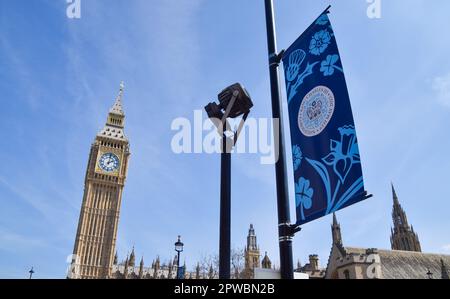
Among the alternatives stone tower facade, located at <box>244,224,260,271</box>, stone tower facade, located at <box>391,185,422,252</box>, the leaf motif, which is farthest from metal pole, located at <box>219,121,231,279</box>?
stone tower facade, located at <box>244,224,260,271</box>

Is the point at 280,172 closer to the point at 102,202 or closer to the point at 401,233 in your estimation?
the point at 102,202

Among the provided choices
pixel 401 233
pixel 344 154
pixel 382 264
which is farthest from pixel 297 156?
pixel 401 233

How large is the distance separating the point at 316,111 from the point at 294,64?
125cm

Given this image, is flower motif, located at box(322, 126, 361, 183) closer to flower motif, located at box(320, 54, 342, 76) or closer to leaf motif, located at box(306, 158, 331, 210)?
leaf motif, located at box(306, 158, 331, 210)

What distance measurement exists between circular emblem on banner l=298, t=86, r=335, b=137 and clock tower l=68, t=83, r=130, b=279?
9307cm

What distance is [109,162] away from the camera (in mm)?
100250

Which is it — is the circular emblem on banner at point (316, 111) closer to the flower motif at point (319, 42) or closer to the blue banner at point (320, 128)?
the blue banner at point (320, 128)

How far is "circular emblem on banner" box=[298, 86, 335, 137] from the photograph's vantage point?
19.7 ft

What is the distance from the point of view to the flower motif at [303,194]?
5902mm
